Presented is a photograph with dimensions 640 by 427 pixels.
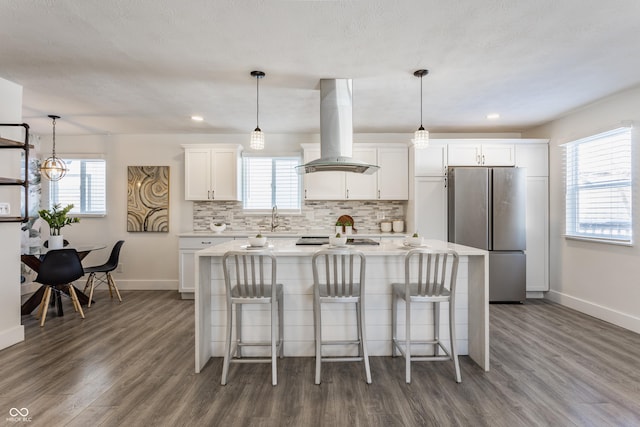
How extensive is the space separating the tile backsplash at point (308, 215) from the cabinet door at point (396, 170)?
0.37m

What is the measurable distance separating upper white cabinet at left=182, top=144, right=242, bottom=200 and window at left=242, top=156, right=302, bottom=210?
1.03 feet

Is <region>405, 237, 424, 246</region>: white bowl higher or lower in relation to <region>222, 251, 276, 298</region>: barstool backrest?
higher

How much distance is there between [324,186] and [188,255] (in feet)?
7.51

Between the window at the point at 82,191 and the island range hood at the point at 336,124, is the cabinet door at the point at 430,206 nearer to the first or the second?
the island range hood at the point at 336,124

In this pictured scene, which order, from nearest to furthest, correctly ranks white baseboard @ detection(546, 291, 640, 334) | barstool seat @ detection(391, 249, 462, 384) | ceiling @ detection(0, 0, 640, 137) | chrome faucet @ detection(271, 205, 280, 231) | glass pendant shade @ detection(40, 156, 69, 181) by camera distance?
1. ceiling @ detection(0, 0, 640, 137)
2. barstool seat @ detection(391, 249, 462, 384)
3. white baseboard @ detection(546, 291, 640, 334)
4. glass pendant shade @ detection(40, 156, 69, 181)
5. chrome faucet @ detection(271, 205, 280, 231)

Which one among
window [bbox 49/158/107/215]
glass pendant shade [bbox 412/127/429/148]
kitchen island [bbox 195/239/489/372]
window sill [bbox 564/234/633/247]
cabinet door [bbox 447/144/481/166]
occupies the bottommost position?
kitchen island [bbox 195/239/489/372]

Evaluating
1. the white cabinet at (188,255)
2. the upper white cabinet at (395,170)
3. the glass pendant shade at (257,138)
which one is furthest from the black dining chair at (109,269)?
the upper white cabinet at (395,170)

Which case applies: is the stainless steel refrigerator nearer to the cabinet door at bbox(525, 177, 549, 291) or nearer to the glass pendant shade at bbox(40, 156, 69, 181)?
the cabinet door at bbox(525, 177, 549, 291)

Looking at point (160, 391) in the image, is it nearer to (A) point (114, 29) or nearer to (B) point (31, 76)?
(A) point (114, 29)

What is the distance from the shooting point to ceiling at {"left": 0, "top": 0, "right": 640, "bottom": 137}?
6.96ft

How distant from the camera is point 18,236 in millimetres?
3201

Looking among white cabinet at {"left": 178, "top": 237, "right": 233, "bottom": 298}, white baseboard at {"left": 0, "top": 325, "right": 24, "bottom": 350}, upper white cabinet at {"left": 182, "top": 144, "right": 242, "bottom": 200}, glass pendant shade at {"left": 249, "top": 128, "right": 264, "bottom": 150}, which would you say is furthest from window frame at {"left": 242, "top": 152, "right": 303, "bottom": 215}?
white baseboard at {"left": 0, "top": 325, "right": 24, "bottom": 350}

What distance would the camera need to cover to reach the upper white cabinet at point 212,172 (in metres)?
5.08

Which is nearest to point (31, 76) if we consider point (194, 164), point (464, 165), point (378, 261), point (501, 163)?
point (194, 164)
